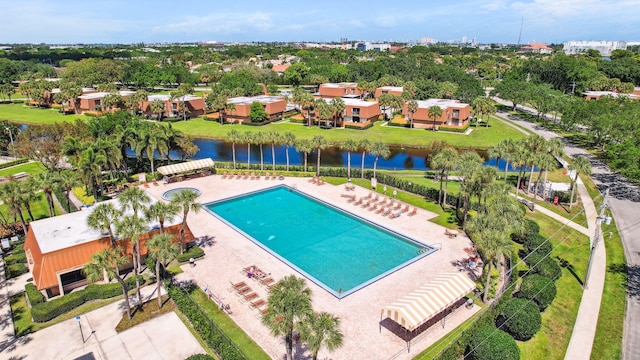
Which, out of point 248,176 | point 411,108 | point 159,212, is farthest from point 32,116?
point 159,212

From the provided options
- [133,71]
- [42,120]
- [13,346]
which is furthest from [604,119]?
[133,71]

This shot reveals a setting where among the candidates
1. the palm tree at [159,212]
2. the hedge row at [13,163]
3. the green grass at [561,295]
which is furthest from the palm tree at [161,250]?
the hedge row at [13,163]

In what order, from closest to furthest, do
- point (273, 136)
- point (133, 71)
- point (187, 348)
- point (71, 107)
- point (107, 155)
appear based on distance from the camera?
point (187, 348) → point (107, 155) → point (273, 136) → point (71, 107) → point (133, 71)

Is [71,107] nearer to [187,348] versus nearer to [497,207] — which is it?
[187,348]

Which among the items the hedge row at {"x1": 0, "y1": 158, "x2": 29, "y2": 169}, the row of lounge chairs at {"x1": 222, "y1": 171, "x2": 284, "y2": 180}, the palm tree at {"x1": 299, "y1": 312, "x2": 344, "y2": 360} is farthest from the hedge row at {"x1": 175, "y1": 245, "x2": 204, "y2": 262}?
the hedge row at {"x1": 0, "y1": 158, "x2": 29, "y2": 169}

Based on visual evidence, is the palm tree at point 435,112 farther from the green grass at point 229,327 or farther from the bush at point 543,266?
the green grass at point 229,327
